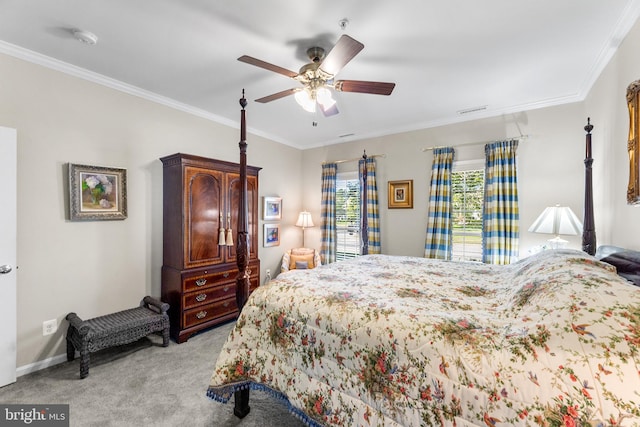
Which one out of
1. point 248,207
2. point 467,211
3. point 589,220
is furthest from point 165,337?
point 589,220

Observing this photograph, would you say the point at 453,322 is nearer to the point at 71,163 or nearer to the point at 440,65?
the point at 440,65

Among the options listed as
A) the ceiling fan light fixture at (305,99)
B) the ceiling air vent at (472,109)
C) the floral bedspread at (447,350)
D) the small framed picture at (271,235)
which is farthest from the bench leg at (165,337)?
the ceiling air vent at (472,109)

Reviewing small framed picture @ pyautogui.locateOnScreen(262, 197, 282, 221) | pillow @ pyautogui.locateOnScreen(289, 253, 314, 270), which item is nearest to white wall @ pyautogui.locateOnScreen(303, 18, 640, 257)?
pillow @ pyautogui.locateOnScreen(289, 253, 314, 270)

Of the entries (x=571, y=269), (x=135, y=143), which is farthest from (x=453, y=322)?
(x=135, y=143)

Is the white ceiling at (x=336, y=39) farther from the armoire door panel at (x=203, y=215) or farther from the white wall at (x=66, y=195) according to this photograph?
the armoire door panel at (x=203, y=215)

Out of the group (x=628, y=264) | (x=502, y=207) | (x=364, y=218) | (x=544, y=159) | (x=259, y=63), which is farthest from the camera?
(x=364, y=218)

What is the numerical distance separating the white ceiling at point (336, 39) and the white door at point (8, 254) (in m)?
0.88

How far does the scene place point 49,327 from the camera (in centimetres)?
246

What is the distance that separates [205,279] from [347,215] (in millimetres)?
2643

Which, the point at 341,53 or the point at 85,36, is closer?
the point at 341,53

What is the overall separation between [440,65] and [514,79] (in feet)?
2.97

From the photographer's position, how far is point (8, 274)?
2166mm

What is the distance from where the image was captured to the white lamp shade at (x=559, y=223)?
2678mm

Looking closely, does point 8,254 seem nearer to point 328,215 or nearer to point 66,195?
point 66,195
